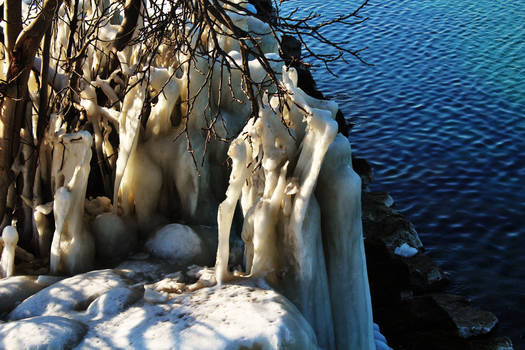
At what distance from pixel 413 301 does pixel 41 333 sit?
6.66 meters

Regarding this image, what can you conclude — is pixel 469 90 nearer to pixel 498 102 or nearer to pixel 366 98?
pixel 498 102

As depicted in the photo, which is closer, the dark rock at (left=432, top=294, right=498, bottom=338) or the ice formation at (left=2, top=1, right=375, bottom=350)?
the ice formation at (left=2, top=1, right=375, bottom=350)

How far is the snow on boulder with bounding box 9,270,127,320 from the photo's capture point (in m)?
6.09

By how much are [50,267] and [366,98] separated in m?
11.9

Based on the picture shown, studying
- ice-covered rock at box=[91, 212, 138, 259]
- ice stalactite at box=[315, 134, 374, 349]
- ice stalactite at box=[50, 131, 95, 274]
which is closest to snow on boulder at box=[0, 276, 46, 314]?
ice stalactite at box=[50, 131, 95, 274]

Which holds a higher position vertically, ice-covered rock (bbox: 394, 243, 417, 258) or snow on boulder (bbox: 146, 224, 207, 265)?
snow on boulder (bbox: 146, 224, 207, 265)

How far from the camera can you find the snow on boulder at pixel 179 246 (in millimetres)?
7355

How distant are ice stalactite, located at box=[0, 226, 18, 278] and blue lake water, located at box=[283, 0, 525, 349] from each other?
23.5 ft

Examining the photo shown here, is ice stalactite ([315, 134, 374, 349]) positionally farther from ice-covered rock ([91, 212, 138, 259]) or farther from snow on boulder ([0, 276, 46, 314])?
snow on boulder ([0, 276, 46, 314])

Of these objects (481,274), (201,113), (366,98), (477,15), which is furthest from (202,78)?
(477,15)

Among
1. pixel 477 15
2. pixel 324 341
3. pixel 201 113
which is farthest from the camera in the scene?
pixel 477 15

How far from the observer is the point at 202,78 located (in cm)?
802

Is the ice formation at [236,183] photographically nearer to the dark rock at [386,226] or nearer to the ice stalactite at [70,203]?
the ice stalactite at [70,203]

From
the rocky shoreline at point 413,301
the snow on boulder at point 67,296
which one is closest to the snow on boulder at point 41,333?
the snow on boulder at point 67,296
